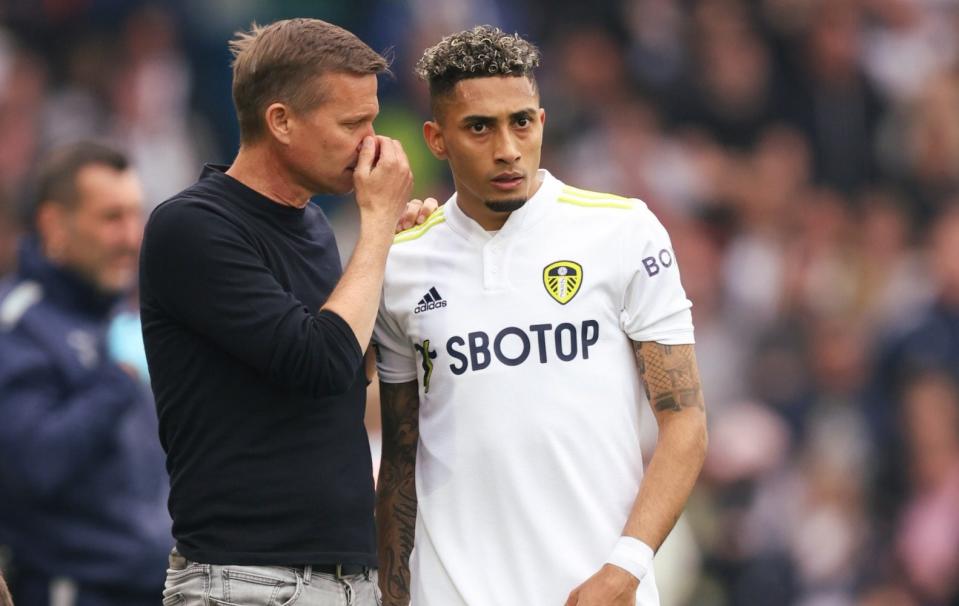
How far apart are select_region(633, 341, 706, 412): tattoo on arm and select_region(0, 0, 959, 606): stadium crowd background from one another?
15.7 feet

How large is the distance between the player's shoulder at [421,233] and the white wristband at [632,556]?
0.97m

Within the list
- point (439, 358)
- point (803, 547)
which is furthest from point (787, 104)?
point (439, 358)

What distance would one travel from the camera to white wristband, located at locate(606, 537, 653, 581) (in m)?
3.99

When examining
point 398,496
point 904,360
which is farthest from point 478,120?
point 904,360

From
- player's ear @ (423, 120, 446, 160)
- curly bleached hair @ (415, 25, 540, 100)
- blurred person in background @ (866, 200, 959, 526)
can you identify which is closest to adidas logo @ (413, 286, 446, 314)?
player's ear @ (423, 120, 446, 160)

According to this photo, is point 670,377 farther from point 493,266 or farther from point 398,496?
point 398,496

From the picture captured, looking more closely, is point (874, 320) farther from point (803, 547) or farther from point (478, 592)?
point (478, 592)

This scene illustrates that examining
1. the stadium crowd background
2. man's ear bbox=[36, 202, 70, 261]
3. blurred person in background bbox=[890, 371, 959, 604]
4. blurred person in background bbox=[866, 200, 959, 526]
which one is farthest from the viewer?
blurred person in background bbox=[866, 200, 959, 526]

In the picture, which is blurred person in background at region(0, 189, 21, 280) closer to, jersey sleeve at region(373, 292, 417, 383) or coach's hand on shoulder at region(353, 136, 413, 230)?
jersey sleeve at region(373, 292, 417, 383)

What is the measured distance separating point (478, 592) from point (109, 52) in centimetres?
685

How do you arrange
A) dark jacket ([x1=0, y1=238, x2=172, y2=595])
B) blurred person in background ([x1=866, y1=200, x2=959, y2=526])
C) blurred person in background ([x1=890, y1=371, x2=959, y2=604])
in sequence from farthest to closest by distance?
1. blurred person in background ([x1=866, y1=200, x2=959, y2=526])
2. blurred person in background ([x1=890, y1=371, x2=959, y2=604])
3. dark jacket ([x1=0, y1=238, x2=172, y2=595])

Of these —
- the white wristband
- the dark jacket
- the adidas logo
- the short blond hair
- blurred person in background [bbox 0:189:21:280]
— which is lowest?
the white wristband

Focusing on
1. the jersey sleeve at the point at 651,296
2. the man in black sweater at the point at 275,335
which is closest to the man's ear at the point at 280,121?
the man in black sweater at the point at 275,335

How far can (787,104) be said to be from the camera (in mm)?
10750
